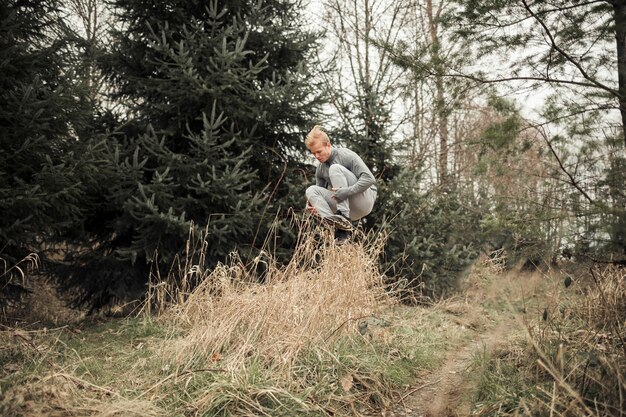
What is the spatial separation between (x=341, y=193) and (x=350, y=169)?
0.41m

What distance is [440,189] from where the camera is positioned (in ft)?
28.3

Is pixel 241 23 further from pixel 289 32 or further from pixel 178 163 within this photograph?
pixel 178 163

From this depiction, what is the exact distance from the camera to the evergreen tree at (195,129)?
5586 millimetres

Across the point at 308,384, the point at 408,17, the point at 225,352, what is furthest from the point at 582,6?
the point at 408,17

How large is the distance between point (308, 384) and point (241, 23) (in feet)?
16.5

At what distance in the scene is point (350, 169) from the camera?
16.6 ft

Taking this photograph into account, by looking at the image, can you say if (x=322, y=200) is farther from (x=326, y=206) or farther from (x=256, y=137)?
(x=256, y=137)

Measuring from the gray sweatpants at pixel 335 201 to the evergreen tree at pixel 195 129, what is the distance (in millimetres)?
765

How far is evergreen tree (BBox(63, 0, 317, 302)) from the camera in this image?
220 inches

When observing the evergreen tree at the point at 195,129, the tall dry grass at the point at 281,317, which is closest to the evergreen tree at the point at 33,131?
the evergreen tree at the point at 195,129

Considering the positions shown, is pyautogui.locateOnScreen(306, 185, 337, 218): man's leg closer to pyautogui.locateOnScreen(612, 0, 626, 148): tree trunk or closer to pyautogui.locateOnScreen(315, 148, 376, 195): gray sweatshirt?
pyautogui.locateOnScreen(315, 148, 376, 195): gray sweatshirt

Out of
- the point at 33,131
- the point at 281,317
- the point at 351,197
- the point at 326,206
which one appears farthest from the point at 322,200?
the point at 33,131

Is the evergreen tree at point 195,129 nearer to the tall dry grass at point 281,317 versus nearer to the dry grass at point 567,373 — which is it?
the tall dry grass at point 281,317

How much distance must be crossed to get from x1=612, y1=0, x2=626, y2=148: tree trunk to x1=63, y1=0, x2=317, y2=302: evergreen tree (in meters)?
3.51
